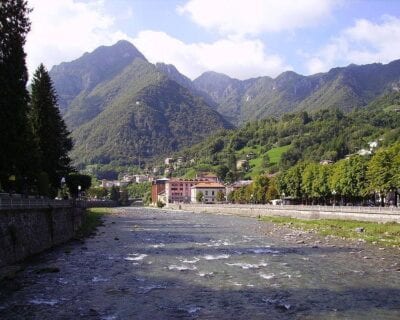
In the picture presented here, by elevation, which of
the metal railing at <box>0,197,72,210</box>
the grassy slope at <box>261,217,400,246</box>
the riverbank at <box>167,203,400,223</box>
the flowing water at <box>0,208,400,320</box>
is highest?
the metal railing at <box>0,197,72,210</box>

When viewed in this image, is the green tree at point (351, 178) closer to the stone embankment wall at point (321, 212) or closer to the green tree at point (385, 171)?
the green tree at point (385, 171)

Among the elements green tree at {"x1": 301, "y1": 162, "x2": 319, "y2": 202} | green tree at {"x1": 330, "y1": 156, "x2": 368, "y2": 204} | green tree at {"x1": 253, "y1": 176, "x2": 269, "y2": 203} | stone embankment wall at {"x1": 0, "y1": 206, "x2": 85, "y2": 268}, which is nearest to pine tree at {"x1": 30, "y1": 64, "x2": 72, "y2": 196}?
stone embankment wall at {"x1": 0, "y1": 206, "x2": 85, "y2": 268}

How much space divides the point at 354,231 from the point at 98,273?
138ft

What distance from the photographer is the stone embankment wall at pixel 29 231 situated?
34.1m

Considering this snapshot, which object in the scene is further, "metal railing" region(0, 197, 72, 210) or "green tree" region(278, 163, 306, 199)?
"green tree" region(278, 163, 306, 199)

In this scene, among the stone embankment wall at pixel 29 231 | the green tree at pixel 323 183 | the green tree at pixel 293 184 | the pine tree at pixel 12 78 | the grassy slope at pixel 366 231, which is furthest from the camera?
the green tree at pixel 293 184

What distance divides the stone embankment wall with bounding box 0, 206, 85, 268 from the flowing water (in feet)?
5.15

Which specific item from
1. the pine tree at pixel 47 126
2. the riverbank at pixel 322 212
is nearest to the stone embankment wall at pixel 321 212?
the riverbank at pixel 322 212

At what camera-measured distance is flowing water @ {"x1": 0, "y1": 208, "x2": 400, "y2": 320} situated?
78.9 feet

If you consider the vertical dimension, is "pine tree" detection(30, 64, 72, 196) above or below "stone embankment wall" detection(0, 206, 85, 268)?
above

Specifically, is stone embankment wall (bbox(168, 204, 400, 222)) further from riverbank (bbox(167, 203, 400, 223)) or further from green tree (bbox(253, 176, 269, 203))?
green tree (bbox(253, 176, 269, 203))

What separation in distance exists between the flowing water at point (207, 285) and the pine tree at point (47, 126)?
25684 millimetres

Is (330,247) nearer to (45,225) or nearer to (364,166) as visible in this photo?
(45,225)

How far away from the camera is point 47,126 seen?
2827 inches
